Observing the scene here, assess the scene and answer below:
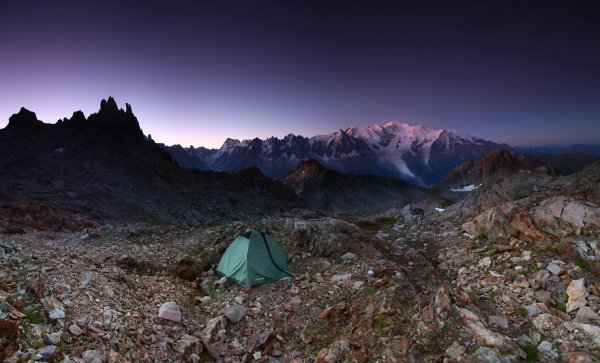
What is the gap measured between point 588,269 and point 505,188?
61.4ft

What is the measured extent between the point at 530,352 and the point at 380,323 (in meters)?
4.05

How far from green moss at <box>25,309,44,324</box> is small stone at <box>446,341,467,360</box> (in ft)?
36.5

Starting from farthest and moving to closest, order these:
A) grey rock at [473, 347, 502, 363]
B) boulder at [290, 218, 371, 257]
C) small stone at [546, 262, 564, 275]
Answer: boulder at [290, 218, 371, 257] < small stone at [546, 262, 564, 275] < grey rock at [473, 347, 502, 363]

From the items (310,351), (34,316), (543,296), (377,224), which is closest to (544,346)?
(543,296)

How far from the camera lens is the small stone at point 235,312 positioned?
1274 centimetres

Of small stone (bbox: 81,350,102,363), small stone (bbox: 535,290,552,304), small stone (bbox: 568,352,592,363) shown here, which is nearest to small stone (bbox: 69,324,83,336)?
small stone (bbox: 81,350,102,363)

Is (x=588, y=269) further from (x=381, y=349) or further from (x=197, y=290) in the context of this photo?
(x=197, y=290)

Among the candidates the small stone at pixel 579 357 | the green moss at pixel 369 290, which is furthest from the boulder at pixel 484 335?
the green moss at pixel 369 290

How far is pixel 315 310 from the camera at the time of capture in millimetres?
12789

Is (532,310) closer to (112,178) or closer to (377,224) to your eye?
(377,224)

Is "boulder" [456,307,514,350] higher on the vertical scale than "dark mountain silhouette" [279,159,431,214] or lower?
higher

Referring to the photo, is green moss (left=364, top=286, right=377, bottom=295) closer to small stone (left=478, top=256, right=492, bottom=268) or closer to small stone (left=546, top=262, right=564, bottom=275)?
small stone (left=478, top=256, right=492, bottom=268)

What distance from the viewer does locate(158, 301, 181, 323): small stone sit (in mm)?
12252

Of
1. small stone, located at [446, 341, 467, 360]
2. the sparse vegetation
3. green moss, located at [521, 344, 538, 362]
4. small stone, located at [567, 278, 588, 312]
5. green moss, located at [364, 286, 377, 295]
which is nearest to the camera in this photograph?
green moss, located at [521, 344, 538, 362]
